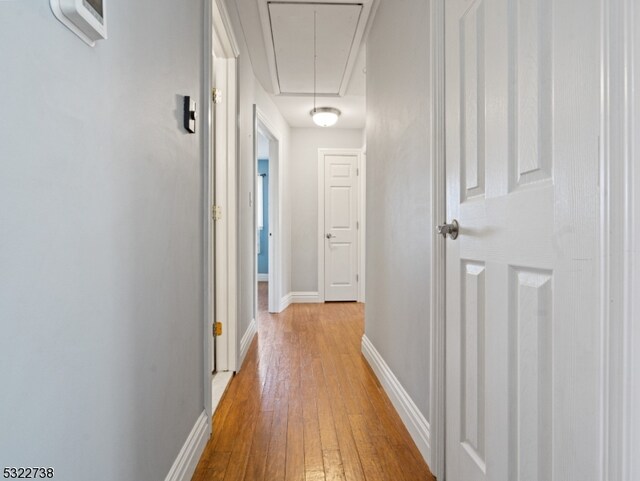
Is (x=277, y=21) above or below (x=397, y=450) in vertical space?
above

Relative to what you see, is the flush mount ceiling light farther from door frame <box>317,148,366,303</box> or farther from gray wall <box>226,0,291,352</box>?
door frame <box>317,148,366,303</box>

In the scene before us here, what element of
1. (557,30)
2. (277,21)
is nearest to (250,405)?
(557,30)

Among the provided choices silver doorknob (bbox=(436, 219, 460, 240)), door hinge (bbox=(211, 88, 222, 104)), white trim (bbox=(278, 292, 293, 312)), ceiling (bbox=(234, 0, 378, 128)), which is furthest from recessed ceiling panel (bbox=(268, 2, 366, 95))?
white trim (bbox=(278, 292, 293, 312))

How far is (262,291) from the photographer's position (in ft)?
21.3

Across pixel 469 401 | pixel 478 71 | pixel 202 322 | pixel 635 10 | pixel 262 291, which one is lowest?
pixel 262 291

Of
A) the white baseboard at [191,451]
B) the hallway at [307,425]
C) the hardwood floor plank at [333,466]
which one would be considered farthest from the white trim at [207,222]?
the hardwood floor plank at [333,466]

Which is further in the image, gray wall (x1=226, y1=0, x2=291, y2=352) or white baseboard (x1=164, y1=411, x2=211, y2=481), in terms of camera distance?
gray wall (x1=226, y1=0, x2=291, y2=352)

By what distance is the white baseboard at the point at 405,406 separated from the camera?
1468 millimetres

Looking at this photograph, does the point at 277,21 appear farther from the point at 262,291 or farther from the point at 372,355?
the point at 262,291

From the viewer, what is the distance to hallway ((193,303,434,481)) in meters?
1.41

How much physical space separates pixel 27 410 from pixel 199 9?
162 centimetres

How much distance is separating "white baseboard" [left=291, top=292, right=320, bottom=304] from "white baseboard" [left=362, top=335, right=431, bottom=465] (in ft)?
8.27

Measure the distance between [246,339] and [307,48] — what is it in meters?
2.33

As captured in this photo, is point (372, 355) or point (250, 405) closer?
point (250, 405)
